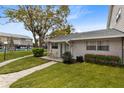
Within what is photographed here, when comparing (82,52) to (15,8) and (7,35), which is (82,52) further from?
(7,35)

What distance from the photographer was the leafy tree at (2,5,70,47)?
32.2m

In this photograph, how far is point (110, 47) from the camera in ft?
52.0

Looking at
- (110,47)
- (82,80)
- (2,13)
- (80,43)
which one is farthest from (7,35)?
(82,80)

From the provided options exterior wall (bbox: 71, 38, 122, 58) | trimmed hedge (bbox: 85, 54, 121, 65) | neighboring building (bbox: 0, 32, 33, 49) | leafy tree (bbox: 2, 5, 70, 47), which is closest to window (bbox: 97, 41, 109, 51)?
exterior wall (bbox: 71, 38, 122, 58)

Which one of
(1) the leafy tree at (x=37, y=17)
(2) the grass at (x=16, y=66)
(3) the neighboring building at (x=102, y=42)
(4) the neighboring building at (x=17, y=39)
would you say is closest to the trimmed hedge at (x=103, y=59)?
(3) the neighboring building at (x=102, y=42)

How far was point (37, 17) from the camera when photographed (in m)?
32.5

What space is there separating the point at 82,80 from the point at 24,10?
25.0m

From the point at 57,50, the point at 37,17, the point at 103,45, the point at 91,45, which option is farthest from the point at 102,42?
the point at 37,17

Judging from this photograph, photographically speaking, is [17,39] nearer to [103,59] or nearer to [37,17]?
[37,17]

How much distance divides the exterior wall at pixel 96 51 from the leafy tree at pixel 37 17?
1425 cm

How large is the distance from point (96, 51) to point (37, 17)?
1799cm

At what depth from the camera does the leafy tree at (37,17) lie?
3225 centimetres

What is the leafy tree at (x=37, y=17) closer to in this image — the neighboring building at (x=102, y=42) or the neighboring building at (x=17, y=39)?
the neighboring building at (x=102, y=42)

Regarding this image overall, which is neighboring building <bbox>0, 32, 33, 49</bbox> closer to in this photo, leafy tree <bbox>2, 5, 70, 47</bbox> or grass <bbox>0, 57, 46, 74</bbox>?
leafy tree <bbox>2, 5, 70, 47</bbox>
